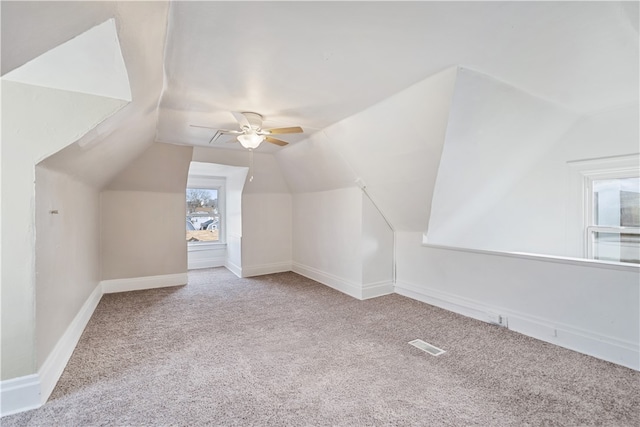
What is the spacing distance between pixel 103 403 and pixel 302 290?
2749 mm

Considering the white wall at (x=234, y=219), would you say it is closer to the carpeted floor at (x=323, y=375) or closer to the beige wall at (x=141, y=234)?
the beige wall at (x=141, y=234)

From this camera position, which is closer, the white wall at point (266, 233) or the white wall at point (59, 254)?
the white wall at point (59, 254)

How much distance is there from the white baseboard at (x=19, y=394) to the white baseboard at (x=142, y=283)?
2722 mm

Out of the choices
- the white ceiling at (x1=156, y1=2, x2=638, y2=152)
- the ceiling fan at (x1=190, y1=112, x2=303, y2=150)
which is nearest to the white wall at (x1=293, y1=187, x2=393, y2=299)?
the ceiling fan at (x1=190, y1=112, x2=303, y2=150)

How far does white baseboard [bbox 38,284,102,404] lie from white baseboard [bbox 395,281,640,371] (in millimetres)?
3681

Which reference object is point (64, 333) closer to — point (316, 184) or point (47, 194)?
point (47, 194)

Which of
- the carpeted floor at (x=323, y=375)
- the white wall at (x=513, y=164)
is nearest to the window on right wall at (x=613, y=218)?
the white wall at (x=513, y=164)

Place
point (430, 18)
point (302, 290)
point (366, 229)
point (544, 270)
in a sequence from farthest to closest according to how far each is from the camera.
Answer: point (302, 290), point (366, 229), point (544, 270), point (430, 18)

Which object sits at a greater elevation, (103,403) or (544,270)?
(544,270)

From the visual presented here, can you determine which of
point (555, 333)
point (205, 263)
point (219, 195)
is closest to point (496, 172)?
point (555, 333)

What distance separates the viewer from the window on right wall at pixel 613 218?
309 centimetres

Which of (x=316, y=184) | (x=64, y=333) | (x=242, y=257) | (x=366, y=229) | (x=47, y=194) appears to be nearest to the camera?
(x=47, y=194)

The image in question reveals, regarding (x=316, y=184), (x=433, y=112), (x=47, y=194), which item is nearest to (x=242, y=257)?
(x=316, y=184)

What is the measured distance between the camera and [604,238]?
10.7 feet
